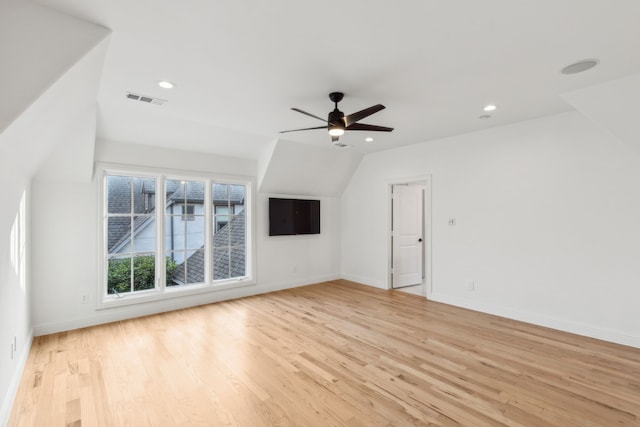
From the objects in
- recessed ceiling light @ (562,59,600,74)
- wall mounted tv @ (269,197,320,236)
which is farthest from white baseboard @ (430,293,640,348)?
recessed ceiling light @ (562,59,600,74)

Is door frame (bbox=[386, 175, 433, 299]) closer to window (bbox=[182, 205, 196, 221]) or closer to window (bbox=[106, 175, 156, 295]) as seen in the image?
window (bbox=[182, 205, 196, 221])

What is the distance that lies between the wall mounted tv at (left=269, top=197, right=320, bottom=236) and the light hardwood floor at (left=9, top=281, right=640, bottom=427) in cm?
204

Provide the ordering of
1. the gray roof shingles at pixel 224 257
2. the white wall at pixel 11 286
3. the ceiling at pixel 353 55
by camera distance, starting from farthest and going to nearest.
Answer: the gray roof shingles at pixel 224 257, the white wall at pixel 11 286, the ceiling at pixel 353 55

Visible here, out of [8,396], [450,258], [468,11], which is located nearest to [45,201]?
[8,396]

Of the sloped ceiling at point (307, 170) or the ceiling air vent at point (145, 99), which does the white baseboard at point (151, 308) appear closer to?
the sloped ceiling at point (307, 170)

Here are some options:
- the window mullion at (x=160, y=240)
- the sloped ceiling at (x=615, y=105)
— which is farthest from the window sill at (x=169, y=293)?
the sloped ceiling at (x=615, y=105)

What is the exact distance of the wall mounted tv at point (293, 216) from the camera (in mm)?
5762

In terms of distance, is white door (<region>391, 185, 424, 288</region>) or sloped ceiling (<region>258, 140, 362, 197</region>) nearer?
sloped ceiling (<region>258, 140, 362, 197</region>)

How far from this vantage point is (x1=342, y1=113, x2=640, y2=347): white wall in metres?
3.39

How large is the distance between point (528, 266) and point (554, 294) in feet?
1.40

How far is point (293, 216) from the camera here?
19.7ft

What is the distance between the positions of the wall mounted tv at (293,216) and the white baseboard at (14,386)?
3.53m

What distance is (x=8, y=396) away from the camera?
2.23 meters

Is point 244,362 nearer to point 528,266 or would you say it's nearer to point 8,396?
point 8,396
